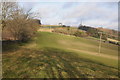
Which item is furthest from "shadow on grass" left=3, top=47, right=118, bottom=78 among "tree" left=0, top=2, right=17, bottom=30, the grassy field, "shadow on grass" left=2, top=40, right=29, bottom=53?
"tree" left=0, top=2, right=17, bottom=30

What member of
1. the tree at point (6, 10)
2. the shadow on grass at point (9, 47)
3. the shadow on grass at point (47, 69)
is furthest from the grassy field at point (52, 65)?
the tree at point (6, 10)

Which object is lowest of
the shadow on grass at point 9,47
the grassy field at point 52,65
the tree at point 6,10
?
the grassy field at point 52,65

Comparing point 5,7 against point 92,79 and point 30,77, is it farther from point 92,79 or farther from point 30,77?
point 92,79

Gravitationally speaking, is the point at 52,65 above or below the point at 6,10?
below

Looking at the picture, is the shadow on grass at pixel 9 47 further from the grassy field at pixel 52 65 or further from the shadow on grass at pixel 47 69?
the shadow on grass at pixel 47 69

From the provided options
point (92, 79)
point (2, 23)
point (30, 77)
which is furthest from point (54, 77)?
point (2, 23)

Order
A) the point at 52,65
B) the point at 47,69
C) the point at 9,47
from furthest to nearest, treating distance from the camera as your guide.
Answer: the point at 9,47 < the point at 52,65 < the point at 47,69

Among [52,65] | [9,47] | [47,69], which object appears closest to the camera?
[47,69]

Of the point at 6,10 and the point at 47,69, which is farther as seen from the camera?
the point at 6,10

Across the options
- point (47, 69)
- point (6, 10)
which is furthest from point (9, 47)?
point (47, 69)

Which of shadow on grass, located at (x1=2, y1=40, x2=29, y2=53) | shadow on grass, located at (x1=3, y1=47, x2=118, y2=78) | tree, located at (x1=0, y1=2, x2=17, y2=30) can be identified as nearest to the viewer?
shadow on grass, located at (x1=3, y1=47, x2=118, y2=78)

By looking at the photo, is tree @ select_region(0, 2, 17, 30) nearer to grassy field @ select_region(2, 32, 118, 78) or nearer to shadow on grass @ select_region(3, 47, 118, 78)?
grassy field @ select_region(2, 32, 118, 78)

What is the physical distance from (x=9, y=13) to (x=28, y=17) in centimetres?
796

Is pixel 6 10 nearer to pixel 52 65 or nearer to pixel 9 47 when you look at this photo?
pixel 9 47
